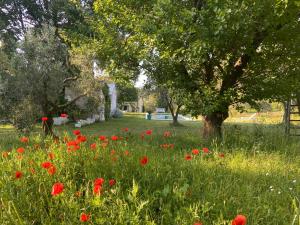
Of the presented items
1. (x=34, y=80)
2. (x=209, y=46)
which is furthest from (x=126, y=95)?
(x=209, y=46)

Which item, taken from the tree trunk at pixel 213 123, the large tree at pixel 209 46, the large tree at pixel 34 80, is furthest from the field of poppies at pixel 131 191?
the large tree at pixel 34 80

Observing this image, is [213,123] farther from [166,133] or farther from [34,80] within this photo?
[34,80]

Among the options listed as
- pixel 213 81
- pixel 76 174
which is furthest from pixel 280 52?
pixel 76 174

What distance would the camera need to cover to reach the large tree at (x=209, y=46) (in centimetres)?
666

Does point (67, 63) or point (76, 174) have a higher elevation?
point (67, 63)

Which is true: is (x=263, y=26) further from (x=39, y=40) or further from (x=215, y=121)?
(x=39, y=40)

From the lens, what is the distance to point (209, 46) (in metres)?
6.61

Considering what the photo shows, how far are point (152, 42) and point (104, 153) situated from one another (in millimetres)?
4655

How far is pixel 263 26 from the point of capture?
7.11 meters

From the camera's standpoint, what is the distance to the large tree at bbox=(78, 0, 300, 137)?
6.66m

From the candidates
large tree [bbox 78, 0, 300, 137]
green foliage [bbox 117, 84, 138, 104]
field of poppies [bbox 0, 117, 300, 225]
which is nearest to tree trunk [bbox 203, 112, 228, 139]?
large tree [bbox 78, 0, 300, 137]

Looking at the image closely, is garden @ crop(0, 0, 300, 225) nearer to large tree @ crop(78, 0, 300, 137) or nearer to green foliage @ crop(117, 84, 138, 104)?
large tree @ crop(78, 0, 300, 137)

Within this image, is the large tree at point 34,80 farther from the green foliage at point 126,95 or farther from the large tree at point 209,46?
the green foliage at point 126,95

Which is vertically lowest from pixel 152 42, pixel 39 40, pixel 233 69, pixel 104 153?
pixel 104 153
